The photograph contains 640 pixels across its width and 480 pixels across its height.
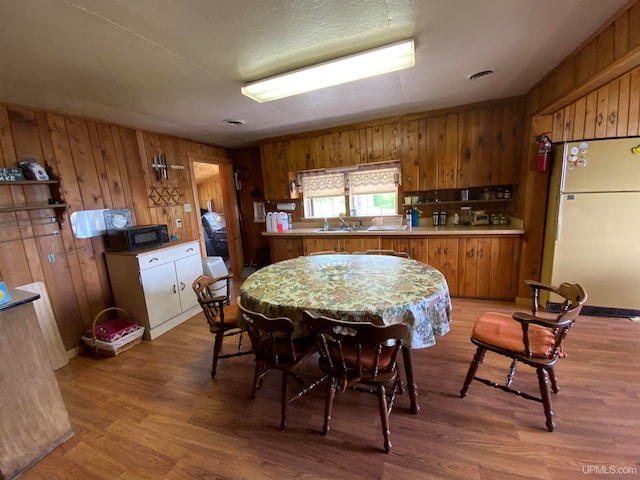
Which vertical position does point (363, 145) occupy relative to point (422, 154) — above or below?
above

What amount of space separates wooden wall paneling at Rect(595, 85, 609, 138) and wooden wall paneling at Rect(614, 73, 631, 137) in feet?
0.27

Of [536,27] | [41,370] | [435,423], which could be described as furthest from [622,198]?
[41,370]

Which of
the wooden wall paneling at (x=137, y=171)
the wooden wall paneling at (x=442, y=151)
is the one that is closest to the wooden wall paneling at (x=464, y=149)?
the wooden wall paneling at (x=442, y=151)

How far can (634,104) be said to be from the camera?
2.40m

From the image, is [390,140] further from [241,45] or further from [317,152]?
[241,45]

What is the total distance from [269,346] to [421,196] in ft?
10.2

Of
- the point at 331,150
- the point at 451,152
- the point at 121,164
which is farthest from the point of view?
the point at 331,150

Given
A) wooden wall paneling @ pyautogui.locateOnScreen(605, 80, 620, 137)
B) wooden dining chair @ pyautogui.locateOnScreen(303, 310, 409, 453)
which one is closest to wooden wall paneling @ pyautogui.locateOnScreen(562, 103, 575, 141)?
wooden wall paneling @ pyautogui.locateOnScreen(605, 80, 620, 137)

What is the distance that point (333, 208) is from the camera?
4355 millimetres

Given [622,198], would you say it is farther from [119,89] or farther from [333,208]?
[119,89]

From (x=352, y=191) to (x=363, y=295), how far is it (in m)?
2.78

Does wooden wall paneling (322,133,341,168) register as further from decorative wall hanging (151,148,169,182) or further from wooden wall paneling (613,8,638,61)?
wooden wall paneling (613,8,638,61)

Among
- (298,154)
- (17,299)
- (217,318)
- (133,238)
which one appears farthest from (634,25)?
(133,238)

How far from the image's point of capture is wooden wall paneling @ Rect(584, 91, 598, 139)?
8.36ft
